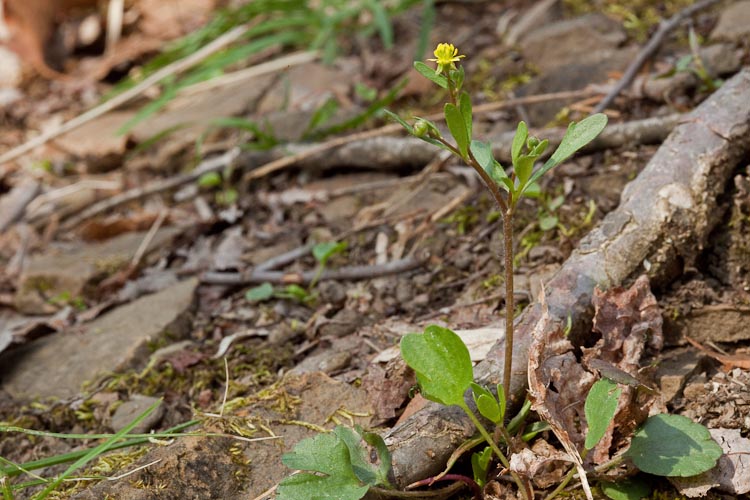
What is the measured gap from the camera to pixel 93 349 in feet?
8.46

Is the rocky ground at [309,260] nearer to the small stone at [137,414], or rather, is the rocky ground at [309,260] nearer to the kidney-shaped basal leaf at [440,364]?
the small stone at [137,414]

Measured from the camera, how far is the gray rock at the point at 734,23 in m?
2.97

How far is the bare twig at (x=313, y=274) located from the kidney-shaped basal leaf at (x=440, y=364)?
108cm

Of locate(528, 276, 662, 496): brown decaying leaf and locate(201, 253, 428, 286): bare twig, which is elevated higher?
locate(528, 276, 662, 496): brown decaying leaf

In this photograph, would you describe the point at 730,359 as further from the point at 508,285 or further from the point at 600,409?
the point at 508,285

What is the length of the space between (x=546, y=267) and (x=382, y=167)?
1232 mm

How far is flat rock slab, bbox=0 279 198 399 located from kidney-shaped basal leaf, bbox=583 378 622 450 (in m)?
1.66

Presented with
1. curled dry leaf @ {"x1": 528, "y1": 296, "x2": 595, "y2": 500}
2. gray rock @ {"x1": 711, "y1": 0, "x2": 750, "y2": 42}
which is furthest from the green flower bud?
gray rock @ {"x1": 711, "y1": 0, "x2": 750, "y2": 42}

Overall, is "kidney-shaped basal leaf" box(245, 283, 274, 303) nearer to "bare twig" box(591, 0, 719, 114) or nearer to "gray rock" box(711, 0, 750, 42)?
"bare twig" box(591, 0, 719, 114)

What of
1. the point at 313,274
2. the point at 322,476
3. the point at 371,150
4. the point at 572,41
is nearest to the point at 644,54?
the point at 572,41

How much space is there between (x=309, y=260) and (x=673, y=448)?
Answer: 5.63ft

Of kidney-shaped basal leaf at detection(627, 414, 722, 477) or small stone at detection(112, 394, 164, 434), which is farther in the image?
small stone at detection(112, 394, 164, 434)

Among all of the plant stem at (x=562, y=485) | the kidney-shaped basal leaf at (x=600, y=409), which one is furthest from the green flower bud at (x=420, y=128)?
the plant stem at (x=562, y=485)

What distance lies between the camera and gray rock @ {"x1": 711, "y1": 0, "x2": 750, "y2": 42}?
9.74 ft
